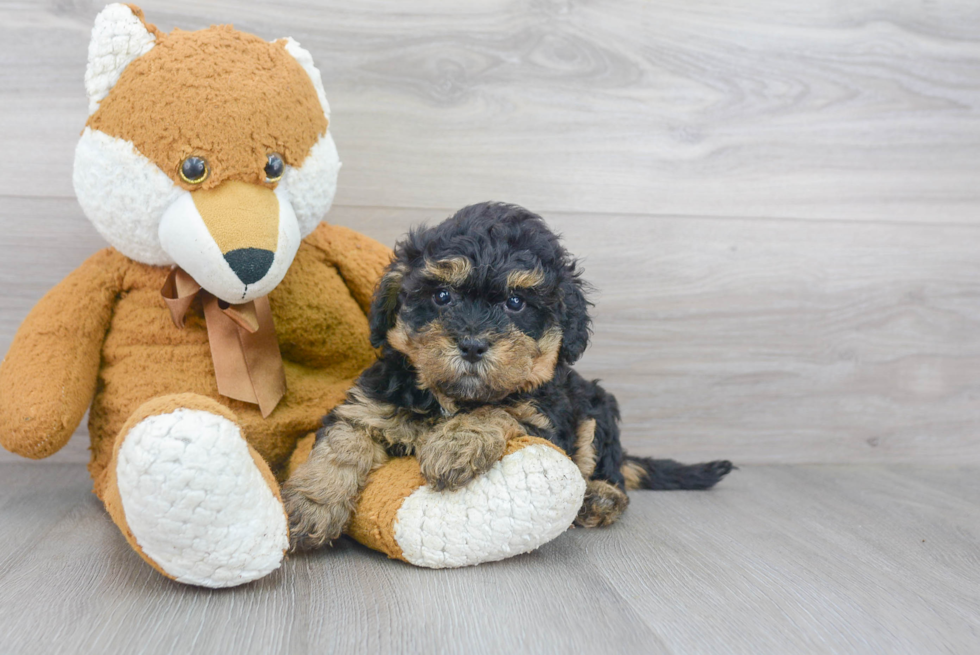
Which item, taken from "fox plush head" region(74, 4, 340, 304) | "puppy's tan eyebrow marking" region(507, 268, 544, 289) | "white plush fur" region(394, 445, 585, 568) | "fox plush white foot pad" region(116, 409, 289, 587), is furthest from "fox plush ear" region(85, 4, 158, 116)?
"white plush fur" region(394, 445, 585, 568)

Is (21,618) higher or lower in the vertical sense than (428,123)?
lower

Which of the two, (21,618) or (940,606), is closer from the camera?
(21,618)

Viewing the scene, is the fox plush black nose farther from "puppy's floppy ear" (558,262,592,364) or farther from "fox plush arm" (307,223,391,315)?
"puppy's floppy ear" (558,262,592,364)

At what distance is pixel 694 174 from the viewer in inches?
83.4

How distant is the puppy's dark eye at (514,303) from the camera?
53.1 inches

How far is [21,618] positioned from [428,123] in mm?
1424

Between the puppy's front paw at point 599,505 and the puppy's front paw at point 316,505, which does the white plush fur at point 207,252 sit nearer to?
the puppy's front paw at point 316,505

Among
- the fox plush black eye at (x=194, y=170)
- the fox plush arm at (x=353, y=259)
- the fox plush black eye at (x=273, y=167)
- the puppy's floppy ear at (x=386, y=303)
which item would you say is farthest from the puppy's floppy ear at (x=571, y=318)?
the fox plush black eye at (x=194, y=170)

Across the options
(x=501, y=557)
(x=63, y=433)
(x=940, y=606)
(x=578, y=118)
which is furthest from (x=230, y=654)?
(x=578, y=118)

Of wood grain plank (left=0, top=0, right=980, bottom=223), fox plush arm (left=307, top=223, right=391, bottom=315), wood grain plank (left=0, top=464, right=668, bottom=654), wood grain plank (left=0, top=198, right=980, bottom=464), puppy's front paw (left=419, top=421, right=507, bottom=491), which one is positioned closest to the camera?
wood grain plank (left=0, top=464, right=668, bottom=654)

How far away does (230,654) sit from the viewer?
1.01m

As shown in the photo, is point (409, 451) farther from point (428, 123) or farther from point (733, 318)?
point (733, 318)

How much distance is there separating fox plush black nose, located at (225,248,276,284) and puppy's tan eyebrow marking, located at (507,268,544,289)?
0.45 meters

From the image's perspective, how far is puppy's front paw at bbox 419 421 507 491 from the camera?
50.9 inches
